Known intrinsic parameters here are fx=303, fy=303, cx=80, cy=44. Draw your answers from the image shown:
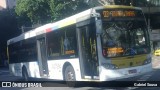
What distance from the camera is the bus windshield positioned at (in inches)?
353

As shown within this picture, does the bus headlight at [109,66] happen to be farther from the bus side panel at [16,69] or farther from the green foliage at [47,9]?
the bus side panel at [16,69]

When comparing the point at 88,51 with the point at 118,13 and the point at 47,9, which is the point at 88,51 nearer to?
the point at 118,13

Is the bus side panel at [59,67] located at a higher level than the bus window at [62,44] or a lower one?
lower

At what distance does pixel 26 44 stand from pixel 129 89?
227 inches

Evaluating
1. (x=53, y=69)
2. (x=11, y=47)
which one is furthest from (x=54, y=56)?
(x=11, y=47)

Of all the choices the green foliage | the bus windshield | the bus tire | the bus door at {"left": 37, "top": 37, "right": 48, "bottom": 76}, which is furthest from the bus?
the bus tire

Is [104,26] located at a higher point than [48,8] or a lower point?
lower

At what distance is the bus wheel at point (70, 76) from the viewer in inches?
411

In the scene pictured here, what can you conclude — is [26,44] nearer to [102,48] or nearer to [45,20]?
[45,20]

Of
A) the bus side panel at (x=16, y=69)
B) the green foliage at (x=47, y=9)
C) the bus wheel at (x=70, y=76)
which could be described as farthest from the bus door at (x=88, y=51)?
the bus side panel at (x=16, y=69)

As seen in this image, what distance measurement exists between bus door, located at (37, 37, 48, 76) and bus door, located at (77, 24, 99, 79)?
2425mm

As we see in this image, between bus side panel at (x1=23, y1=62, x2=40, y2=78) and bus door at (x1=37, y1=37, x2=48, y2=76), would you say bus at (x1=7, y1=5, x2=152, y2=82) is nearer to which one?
bus door at (x1=37, y1=37, x2=48, y2=76)

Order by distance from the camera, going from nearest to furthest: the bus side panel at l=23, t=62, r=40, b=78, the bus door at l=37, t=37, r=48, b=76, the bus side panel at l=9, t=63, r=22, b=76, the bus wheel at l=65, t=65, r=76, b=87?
1. the bus wheel at l=65, t=65, r=76, b=87
2. the bus door at l=37, t=37, r=48, b=76
3. the bus side panel at l=23, t=62, r=40, b=78
4. the bus side panel at l=9, t=63, r=22, b=76

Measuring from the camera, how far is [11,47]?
15.1 metres
